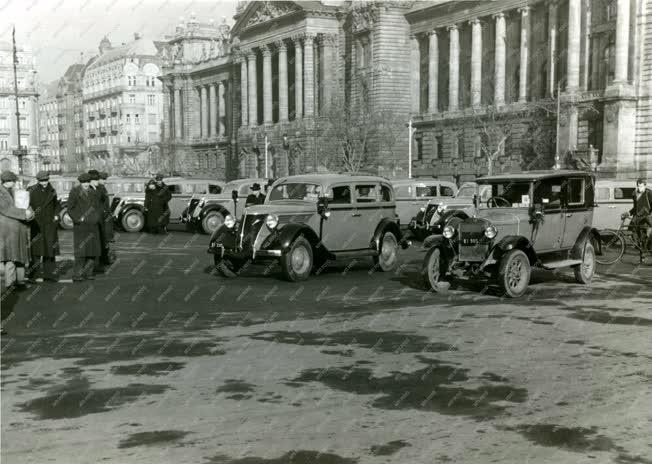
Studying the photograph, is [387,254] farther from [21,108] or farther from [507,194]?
[21,108]

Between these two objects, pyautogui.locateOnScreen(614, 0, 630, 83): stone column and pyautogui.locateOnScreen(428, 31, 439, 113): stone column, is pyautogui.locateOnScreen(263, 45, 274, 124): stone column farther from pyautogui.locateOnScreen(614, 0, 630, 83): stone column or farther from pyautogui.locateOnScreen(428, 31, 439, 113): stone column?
pyautogui.locateOnScreen(614, 0, 630, 83): stone column

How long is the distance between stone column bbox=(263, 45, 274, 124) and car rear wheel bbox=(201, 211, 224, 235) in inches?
2474

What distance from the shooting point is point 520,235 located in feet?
43.4

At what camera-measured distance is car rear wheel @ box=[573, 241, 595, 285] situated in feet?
47.4

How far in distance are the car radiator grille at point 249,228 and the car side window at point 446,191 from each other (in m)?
13.1

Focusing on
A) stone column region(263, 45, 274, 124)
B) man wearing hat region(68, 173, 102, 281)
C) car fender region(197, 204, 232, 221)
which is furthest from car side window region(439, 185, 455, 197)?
stone column region(263, 45, 274, 124)

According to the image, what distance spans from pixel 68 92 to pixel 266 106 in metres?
73.1

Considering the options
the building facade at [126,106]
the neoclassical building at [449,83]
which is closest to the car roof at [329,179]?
the neoclassical building at [449,83]

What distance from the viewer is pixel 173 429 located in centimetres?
620

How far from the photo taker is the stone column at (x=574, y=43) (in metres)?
55.9

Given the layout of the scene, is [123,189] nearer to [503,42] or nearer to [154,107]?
[503,42]

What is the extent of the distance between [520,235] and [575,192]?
202 cm

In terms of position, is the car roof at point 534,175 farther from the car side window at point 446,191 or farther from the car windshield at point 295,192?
the car side window at point 446,191

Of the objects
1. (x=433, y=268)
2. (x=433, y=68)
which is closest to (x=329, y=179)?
(x=433, y=268)
